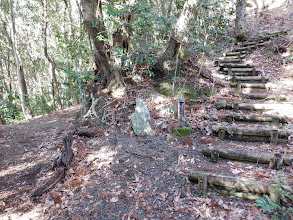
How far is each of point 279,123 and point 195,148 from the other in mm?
2311

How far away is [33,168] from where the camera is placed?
14.9ft

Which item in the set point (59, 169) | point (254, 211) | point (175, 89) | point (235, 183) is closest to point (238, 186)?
point (235, 183)

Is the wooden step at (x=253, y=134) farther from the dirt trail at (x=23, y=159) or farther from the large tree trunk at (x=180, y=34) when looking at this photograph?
the dirt trail at (x=23, y=159)

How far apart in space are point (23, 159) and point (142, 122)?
3.54 metres

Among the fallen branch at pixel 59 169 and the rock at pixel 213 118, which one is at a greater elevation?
the rock at pixel 213 118

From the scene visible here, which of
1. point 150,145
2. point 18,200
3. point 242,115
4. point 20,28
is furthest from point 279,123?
point 20,28

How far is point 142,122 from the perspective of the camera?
498 cm

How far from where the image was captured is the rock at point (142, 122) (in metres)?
4.88

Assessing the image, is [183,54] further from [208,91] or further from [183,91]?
[208,91]

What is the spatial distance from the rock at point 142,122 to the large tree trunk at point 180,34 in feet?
7.58

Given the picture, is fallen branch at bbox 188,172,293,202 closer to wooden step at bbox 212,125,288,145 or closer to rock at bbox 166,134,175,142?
rock at bbox 166,134,175,142

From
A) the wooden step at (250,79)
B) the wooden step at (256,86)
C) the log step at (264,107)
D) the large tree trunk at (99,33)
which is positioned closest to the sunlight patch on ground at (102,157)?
the large tree trunk at (99,33)

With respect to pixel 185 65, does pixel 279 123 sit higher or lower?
lower

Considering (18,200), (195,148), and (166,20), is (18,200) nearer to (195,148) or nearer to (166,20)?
(195,148)
